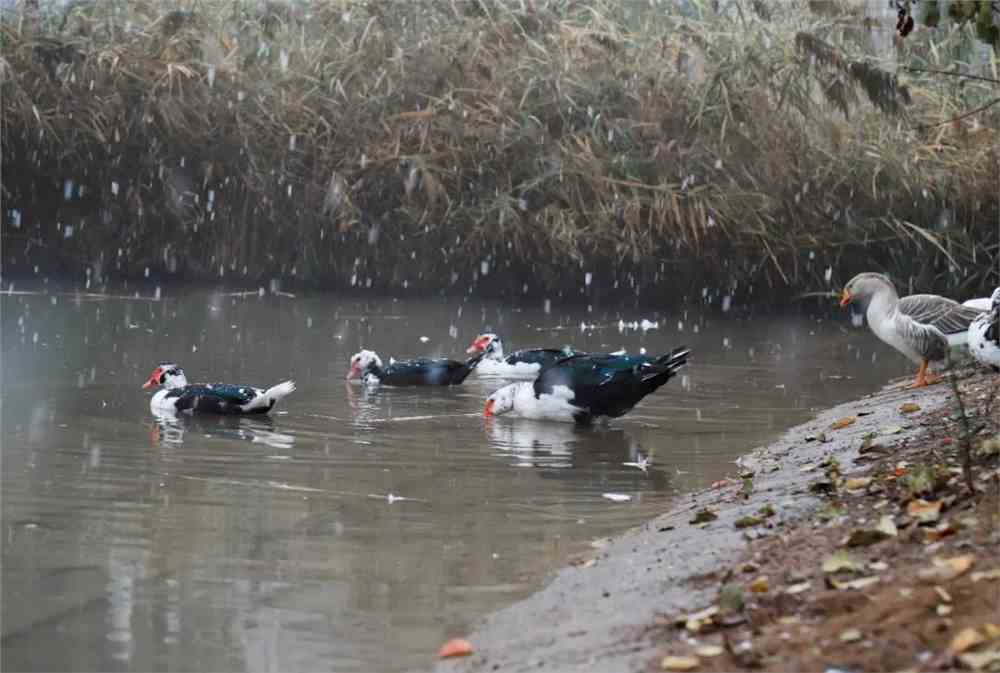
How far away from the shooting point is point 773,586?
4.80 meters

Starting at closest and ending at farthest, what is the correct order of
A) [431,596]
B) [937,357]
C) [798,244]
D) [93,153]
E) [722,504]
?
[431,596], [722,504], [937,357], [798,244], [93,153]

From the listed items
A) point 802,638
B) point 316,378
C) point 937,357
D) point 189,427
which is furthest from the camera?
point 316,378

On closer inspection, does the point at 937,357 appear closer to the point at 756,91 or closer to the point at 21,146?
the point at 756,91

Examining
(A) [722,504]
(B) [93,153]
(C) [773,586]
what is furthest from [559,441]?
(B) [93,153]

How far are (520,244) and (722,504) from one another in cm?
1175

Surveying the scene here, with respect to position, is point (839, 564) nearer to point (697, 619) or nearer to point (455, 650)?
point (697, 619)

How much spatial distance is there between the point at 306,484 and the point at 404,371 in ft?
14.6

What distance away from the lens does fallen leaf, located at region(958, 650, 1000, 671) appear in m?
3.85

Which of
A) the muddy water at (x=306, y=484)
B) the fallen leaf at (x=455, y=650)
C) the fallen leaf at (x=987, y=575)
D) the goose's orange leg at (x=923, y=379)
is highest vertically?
the goose's orange leg at (x=923, y=379)

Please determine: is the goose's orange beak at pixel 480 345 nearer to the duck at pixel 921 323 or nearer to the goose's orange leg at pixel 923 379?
the duck at pixel 921 323

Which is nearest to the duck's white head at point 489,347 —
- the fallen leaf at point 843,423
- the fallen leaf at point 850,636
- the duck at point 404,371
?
the duck at point 404,371

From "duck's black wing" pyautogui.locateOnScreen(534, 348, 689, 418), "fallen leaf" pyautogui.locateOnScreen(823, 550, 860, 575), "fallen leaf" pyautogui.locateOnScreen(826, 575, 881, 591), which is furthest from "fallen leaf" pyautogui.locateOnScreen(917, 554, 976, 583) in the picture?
"duck's black wing" pyautogui.locateOnScreen(534, 348, 689, 418)

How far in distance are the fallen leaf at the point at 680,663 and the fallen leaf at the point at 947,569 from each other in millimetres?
761

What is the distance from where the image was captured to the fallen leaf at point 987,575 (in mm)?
4359
